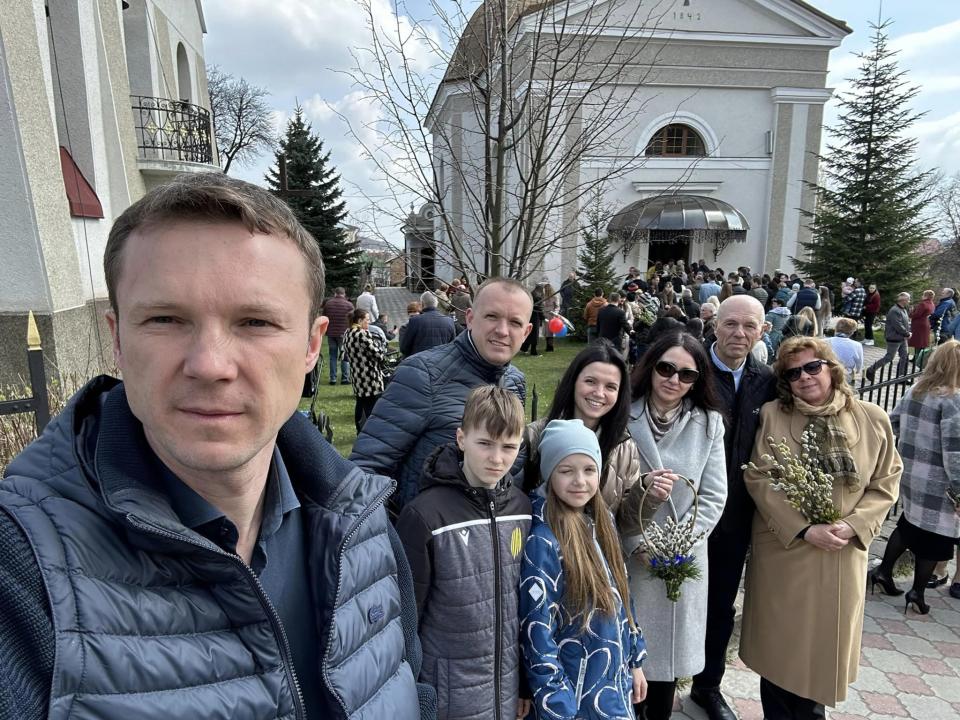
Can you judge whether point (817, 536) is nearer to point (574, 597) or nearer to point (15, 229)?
point (574, 597)

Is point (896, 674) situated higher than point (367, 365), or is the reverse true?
point (367, 365)

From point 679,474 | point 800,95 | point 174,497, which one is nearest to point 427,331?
point 679,474

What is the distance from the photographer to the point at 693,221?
25766 mm

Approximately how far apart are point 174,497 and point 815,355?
123 inches

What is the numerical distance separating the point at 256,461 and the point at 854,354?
7712mm

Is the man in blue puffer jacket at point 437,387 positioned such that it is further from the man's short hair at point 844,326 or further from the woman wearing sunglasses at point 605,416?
the man's short hair at point 844,326

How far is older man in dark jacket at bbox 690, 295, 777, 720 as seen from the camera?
3.31m

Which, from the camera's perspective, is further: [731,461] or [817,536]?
[731,461]

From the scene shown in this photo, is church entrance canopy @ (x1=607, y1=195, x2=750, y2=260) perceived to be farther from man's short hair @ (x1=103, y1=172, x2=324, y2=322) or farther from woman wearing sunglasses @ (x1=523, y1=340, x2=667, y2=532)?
man's short hair @ (x1=103, y1=172, x2=324, y2=322)

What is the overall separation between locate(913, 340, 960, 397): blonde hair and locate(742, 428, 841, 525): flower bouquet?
6.22 ft

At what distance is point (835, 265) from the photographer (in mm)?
22953

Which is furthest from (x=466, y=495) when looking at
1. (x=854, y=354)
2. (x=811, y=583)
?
(x=854, y=354)

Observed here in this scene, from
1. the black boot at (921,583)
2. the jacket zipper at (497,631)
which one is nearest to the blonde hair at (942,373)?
the black boot at (921,583)

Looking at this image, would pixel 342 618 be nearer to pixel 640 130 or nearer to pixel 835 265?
pixel 835 265
